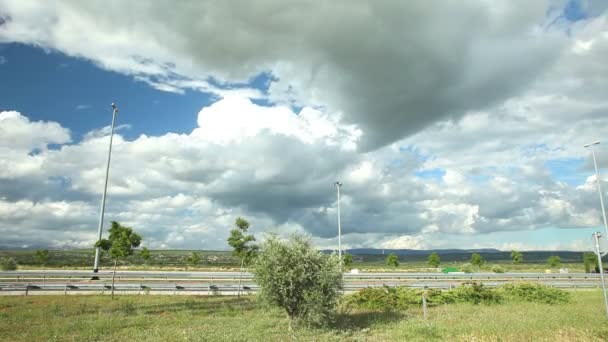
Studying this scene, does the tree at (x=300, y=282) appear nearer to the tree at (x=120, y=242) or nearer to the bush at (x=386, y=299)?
the bush at (x=386, y=299)

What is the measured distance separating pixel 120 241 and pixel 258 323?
17.1 metres

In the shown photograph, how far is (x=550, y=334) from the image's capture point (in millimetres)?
15164

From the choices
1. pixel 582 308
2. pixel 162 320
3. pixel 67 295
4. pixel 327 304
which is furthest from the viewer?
pixel 67 295

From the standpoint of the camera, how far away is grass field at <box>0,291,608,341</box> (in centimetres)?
1529

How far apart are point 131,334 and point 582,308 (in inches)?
1035

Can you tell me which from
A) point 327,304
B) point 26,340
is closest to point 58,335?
point 26,340

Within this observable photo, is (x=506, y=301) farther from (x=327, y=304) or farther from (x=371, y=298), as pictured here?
(x=327, y=304)

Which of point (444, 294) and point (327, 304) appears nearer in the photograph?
point (327, 304)

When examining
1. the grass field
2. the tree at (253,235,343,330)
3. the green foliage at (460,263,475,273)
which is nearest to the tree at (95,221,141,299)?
the grass field

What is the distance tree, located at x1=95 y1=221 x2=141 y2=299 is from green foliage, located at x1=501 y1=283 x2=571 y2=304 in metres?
29.5

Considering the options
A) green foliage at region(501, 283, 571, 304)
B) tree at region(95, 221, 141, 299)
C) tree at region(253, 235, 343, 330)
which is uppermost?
tree at region(95, 221, 141, 299)

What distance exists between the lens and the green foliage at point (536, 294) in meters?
27.3

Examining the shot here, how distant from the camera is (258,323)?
18.4 metres

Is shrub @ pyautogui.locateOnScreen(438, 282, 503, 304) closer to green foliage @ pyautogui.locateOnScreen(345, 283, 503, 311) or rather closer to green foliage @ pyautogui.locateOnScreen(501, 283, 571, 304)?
green foliage @ pyautogui.locateOnScreen(345, 283, 503, 311)
